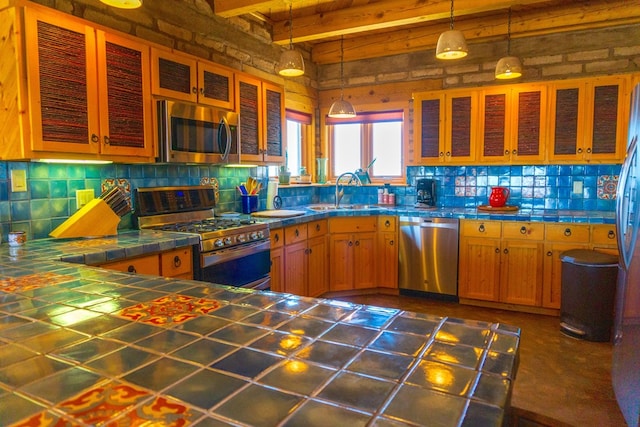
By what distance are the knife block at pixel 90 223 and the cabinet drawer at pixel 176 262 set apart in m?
0.41

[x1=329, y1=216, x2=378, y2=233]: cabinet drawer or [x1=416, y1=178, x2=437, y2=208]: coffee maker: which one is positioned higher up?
[x1=416, y1=178, x2=437, y2=208]: coffee maker

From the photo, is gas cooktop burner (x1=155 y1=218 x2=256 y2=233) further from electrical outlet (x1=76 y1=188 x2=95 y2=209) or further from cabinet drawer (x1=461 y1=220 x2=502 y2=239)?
cabinet drawer (x1=461 y1=220 x2=502 y2=239)

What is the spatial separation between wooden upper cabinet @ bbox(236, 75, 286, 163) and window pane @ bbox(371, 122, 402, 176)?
1463 millimetres

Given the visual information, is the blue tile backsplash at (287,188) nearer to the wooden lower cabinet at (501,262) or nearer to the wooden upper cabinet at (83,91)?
the wooden upper cabinet at (83,91)

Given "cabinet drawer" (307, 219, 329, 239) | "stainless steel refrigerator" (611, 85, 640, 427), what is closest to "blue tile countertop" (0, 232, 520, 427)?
"stainless steel refrigerator" (611, 85, 640, 427)

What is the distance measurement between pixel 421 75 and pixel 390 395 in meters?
4.58

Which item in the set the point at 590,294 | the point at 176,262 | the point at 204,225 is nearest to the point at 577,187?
the point at 590,294

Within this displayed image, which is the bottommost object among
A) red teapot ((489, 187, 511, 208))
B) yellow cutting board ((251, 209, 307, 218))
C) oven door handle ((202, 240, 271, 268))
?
oven door handle ((202, 240, 271, 268))

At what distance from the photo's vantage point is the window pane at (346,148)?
529 centimetres

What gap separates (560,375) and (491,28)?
3256 mm

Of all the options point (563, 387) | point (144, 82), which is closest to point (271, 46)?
point (144, 82)

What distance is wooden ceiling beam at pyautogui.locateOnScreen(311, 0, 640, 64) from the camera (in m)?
3.87

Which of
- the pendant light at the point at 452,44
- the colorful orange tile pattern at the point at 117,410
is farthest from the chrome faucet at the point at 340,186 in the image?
the colorful orange tile pattern at the point at 117,410

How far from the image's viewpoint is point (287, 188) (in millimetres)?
4711
